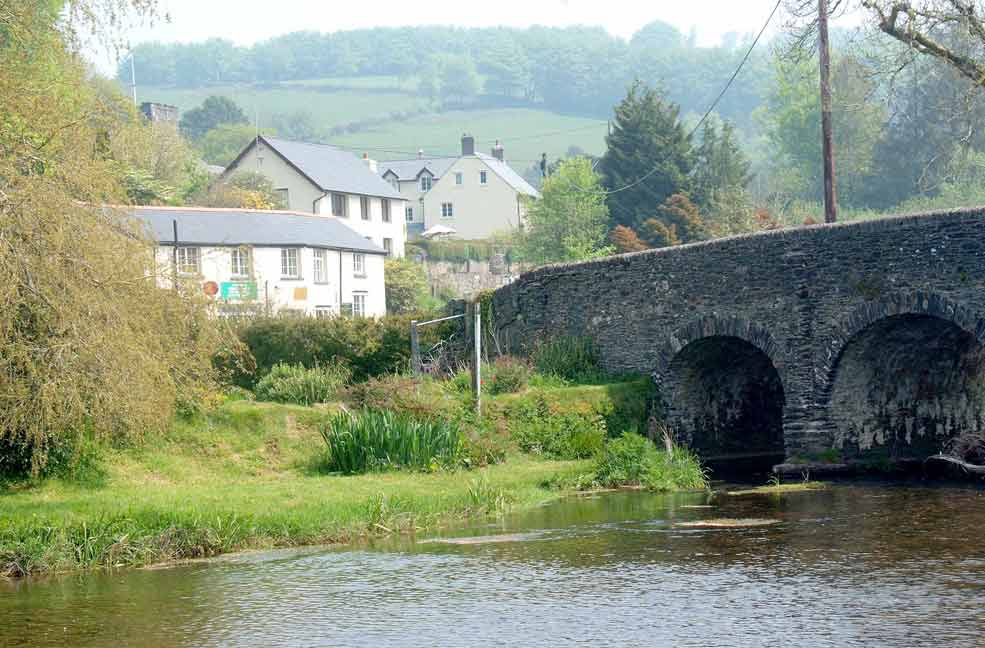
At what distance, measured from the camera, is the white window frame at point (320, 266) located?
165ft

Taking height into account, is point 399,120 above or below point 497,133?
above

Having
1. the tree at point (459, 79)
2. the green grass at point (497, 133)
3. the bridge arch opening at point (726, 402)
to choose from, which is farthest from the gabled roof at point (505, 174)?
the tree at point (459, 79)

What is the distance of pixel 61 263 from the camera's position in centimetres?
1683

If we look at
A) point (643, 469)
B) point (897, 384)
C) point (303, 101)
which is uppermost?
point (303, 101)

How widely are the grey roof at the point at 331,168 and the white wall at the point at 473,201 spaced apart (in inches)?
611

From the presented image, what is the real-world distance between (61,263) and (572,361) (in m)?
14.3

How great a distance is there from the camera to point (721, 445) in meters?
28.0

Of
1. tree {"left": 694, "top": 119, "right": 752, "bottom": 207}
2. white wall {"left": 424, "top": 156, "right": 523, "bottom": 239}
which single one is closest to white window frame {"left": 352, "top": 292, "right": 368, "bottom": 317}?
tree {"left": 694, "top": 119, "right": 752, "bottom": 207}

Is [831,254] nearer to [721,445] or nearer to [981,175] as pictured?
[721,445]

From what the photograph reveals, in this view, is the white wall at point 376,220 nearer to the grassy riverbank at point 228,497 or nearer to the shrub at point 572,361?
the shrub at point 572,361

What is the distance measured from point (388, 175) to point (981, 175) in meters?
40.4

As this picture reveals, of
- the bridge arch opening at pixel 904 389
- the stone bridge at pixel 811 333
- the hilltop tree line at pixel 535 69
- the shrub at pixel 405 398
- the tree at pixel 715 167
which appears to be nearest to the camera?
the stone bridge at pixel 811 333

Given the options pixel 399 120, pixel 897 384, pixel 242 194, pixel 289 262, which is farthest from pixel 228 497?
pixel 399 120

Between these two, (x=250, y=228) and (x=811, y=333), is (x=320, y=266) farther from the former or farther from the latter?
(x=811, y=333)
